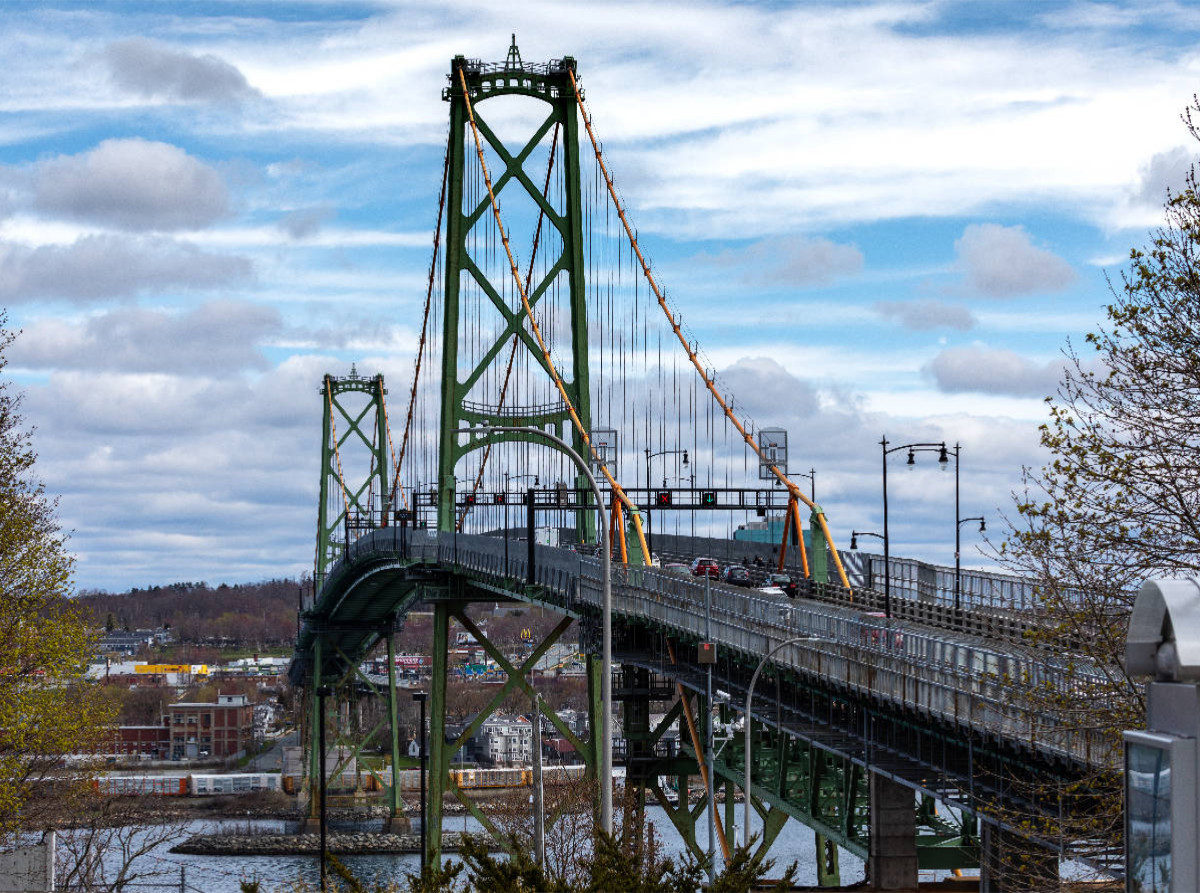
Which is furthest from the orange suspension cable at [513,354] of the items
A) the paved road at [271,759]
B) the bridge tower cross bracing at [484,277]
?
the paved road at [271,759]

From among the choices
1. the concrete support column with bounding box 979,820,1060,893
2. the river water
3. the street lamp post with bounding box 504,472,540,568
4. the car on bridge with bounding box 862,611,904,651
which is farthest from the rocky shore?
the concrete support column with bounding box 979,820,1060,893

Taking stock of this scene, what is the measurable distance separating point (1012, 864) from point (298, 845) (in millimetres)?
108148

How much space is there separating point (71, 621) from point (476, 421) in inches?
1629

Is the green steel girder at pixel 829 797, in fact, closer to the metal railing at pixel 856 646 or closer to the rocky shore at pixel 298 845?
the metal railing at pixel 856 646

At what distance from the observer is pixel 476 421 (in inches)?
2913

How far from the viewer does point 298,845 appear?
129 metres

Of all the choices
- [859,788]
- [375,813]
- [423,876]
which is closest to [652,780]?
[859,788]

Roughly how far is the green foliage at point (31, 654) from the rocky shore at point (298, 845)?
297 ft

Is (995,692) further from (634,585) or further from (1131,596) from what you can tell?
(634,585)

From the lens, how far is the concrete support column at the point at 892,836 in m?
36.9

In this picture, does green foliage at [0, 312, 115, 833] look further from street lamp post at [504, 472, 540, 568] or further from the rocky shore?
the rocky shore

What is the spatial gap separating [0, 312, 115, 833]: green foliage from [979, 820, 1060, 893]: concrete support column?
16.0 meters

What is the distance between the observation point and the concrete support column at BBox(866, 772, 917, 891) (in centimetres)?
3694

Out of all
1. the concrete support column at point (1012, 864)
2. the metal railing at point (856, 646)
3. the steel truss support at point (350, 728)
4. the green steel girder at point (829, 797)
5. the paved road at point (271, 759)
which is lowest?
the paved road at point (271, 759)
